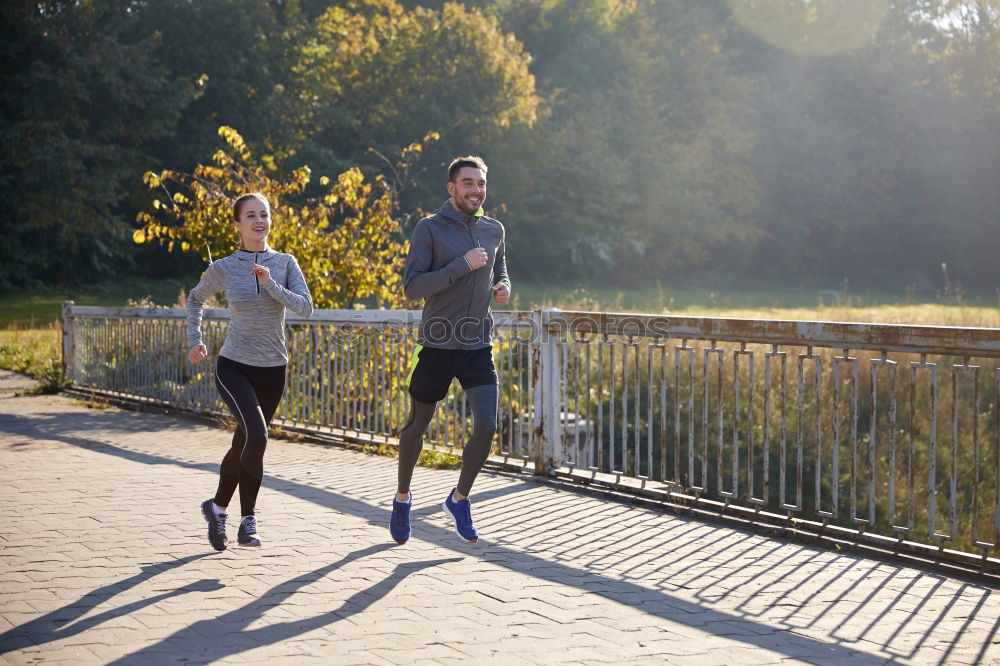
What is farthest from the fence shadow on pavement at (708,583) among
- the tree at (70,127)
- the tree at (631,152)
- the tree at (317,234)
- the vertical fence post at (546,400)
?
the tree at (631,152)

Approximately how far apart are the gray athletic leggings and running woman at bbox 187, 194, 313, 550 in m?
0.75

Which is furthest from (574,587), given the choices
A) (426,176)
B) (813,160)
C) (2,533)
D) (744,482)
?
(813,160)

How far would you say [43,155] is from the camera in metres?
36.5

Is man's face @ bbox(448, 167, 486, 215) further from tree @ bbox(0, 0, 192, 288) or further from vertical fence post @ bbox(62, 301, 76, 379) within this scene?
tree @ bbox(0, 0, 192, 288)

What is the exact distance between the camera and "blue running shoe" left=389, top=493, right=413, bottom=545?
6348mm

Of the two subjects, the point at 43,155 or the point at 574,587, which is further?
the point at 43,155

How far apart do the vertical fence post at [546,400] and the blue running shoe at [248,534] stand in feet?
9.97

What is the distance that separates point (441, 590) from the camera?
5.29 meters

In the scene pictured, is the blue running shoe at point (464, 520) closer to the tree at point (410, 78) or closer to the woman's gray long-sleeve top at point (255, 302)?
the woman's gray long-sleeve top at point (255, 302)

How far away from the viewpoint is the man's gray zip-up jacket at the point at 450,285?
6.18 m

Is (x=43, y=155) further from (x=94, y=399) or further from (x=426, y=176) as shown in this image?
(x=94, y=399)

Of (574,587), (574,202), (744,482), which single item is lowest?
(744,482)

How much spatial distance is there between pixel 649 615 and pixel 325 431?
6807mm

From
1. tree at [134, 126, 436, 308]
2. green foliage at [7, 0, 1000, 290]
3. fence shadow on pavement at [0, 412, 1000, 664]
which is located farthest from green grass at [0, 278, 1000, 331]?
fence shadow on pavement at [0, 412, 1000, 664]
